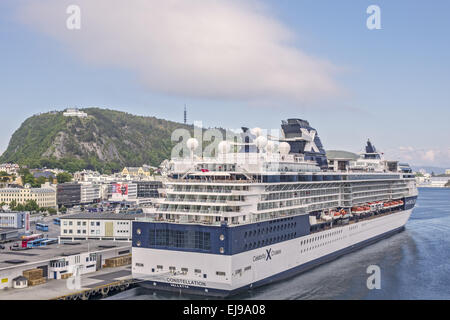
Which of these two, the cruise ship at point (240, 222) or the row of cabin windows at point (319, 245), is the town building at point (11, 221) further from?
the row of cabin windows at point (319, 245)

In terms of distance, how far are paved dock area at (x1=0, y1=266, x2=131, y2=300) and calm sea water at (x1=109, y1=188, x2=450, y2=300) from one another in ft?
8.63

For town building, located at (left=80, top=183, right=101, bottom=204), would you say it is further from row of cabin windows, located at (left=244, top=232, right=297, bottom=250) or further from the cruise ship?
row of cabin windows, located at (left=244, top=232, right=297, bottom=250)

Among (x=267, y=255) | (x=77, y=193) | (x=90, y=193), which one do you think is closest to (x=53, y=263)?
(x=267, y=255)

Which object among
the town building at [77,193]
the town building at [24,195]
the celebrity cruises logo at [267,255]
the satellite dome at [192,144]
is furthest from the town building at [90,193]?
the celebrity cruises logo at [267,255]

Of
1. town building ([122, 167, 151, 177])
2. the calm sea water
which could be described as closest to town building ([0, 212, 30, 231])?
the calm sea water

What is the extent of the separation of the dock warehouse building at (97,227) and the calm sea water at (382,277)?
2284 cm

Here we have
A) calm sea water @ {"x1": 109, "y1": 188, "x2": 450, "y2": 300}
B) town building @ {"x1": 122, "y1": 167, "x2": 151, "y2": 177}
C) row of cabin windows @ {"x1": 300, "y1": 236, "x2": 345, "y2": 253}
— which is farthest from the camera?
town building @ {"x1": 122, "y1": 167, "x2": 151, "y2": 177}

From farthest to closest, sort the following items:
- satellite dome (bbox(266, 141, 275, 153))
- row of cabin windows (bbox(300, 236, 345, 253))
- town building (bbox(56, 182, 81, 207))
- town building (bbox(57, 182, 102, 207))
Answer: town building (bbox(57, 182, 102, 207)), town building (bbox(56, 182, 81, 207)), satellite dome (bbox(266, 141, 275, 153)), row of cabin windows (bbox(300, 236, 345, 253))

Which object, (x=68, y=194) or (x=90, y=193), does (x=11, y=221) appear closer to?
(x=68, y=194)

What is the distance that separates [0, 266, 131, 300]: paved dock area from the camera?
32.6 metres

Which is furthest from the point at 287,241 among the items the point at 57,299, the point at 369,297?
the point at 57,299

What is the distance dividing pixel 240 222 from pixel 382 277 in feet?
54.0

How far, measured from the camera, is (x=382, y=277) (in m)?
42.3

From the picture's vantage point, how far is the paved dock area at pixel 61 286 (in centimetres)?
3262
